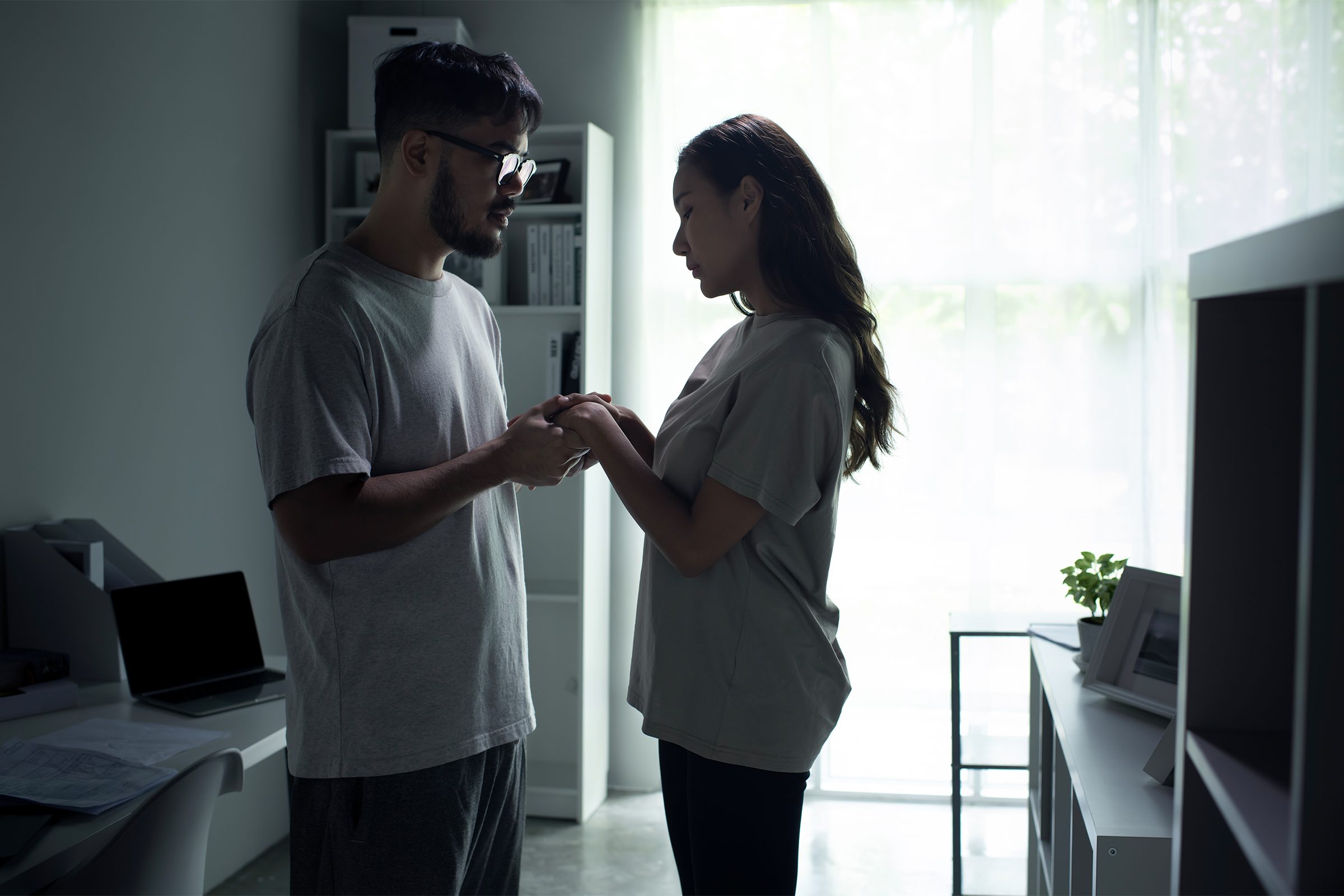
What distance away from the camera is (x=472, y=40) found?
11.4 ft

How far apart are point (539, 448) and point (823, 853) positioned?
2.15m

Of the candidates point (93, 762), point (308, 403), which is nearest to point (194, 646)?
point (93, 762)

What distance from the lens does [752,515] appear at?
1310 mm

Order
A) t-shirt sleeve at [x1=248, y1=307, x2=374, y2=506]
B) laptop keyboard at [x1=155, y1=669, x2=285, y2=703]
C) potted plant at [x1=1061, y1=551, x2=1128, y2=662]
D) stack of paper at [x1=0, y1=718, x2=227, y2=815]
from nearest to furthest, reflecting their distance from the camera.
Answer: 1. t-shirt sleeve at [x1=248, y1=307, x2=374, y2=506]
2. stack of paper at [x1=0, y1=718, x2=227, y2=815]
3. laptop keyboard at [x1=155, y1=669, x2=285, y2=703]
4. potted plant at [x1=1061, y1=551, x2=1128, y2=662]

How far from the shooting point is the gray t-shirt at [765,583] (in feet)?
4.26

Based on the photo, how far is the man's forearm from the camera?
121 cm

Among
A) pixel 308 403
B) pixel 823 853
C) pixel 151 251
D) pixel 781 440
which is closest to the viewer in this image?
pixel 308 403

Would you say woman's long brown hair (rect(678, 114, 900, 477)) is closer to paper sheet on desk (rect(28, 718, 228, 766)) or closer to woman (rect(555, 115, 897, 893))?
woman (rect(555, 115, 897, 893))

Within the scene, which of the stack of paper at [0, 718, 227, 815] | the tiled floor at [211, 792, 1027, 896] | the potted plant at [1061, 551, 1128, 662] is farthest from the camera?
the tiled floor at [211, 792, 1027, 896]

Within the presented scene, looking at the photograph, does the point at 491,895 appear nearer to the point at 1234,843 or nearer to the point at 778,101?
the point at 1234,843

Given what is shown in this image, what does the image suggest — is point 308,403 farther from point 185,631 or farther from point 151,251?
point 151,251

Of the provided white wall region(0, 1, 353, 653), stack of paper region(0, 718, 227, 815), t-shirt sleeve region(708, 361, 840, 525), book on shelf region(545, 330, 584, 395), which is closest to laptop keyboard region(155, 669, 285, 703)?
stack of paper region(0, 718, 227, 815)

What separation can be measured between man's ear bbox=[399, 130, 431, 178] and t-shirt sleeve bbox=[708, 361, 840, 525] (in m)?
0.59

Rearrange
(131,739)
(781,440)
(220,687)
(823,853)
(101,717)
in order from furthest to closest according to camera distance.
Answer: (823,853) < (220,687) < (101,717) < (131,739) < (781,440)
